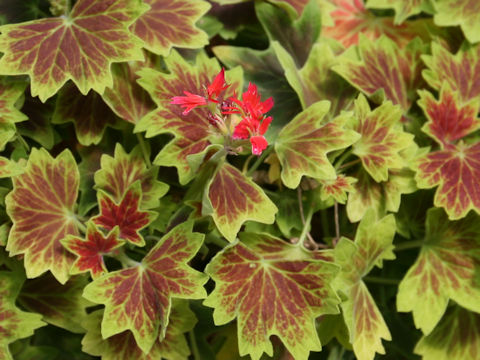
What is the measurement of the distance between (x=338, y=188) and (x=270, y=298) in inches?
6.8

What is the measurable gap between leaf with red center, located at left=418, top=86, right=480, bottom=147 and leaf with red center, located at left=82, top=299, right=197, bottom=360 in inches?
17.2

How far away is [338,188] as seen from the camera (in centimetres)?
90

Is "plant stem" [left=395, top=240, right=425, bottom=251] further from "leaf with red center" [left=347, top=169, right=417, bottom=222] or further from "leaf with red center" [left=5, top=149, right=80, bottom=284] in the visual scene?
"leaf with red center" [left=5, top=149, right=80, bottom=284]

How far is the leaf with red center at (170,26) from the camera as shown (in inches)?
37.3

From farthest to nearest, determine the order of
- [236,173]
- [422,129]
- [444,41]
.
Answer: [444,41], [422,129], [236,173]

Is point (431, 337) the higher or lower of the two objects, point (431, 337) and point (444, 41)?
the lower

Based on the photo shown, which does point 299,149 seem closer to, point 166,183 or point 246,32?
point 166,183

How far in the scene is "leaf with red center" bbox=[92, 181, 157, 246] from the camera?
86 centimetres

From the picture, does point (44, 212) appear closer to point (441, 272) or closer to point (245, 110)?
point (245, 110)

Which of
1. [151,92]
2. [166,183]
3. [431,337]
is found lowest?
[431,337]

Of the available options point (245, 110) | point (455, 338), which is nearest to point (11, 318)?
point (245, 110)

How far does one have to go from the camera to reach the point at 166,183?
0.97 m

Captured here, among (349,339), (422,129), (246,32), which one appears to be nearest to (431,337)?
(349,339)

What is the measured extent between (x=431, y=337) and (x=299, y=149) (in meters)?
0.36
